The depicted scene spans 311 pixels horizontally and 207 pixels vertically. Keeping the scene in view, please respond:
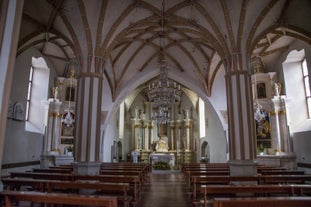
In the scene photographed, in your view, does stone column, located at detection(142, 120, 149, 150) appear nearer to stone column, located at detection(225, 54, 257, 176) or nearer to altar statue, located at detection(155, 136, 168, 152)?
altar statue, located at detection(155, 136, 168, 152)

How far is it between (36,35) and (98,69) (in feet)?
13.9

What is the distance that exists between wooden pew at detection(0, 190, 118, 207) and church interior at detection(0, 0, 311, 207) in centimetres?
2

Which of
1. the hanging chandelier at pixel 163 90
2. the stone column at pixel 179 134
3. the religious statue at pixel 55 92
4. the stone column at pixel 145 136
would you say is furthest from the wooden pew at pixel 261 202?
the stone column at pixel 145 136

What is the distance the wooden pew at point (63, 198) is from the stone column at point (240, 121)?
24.2 feet

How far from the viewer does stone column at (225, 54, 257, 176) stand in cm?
990

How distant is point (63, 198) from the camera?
3889mm

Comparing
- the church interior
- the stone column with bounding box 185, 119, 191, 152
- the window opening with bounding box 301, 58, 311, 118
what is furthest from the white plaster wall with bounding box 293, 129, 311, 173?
the stone column with bounding box 185, 119, 191, 152

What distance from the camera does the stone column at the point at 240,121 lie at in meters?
9.90

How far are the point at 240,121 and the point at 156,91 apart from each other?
16.5 feet

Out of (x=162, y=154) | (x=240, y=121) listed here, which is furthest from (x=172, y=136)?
(x=240, y=121)

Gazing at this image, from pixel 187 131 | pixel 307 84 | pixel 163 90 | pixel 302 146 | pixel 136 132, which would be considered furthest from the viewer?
pixel 136 132

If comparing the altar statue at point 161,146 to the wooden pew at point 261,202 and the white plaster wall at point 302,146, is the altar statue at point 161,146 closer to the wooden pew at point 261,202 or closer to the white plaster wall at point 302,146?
the white plaster wall at point 302,146

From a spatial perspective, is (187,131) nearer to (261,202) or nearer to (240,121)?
(240,121)

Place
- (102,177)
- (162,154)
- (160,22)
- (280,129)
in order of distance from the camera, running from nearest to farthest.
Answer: (102,177), (160,22), (280,129), (162,154)
